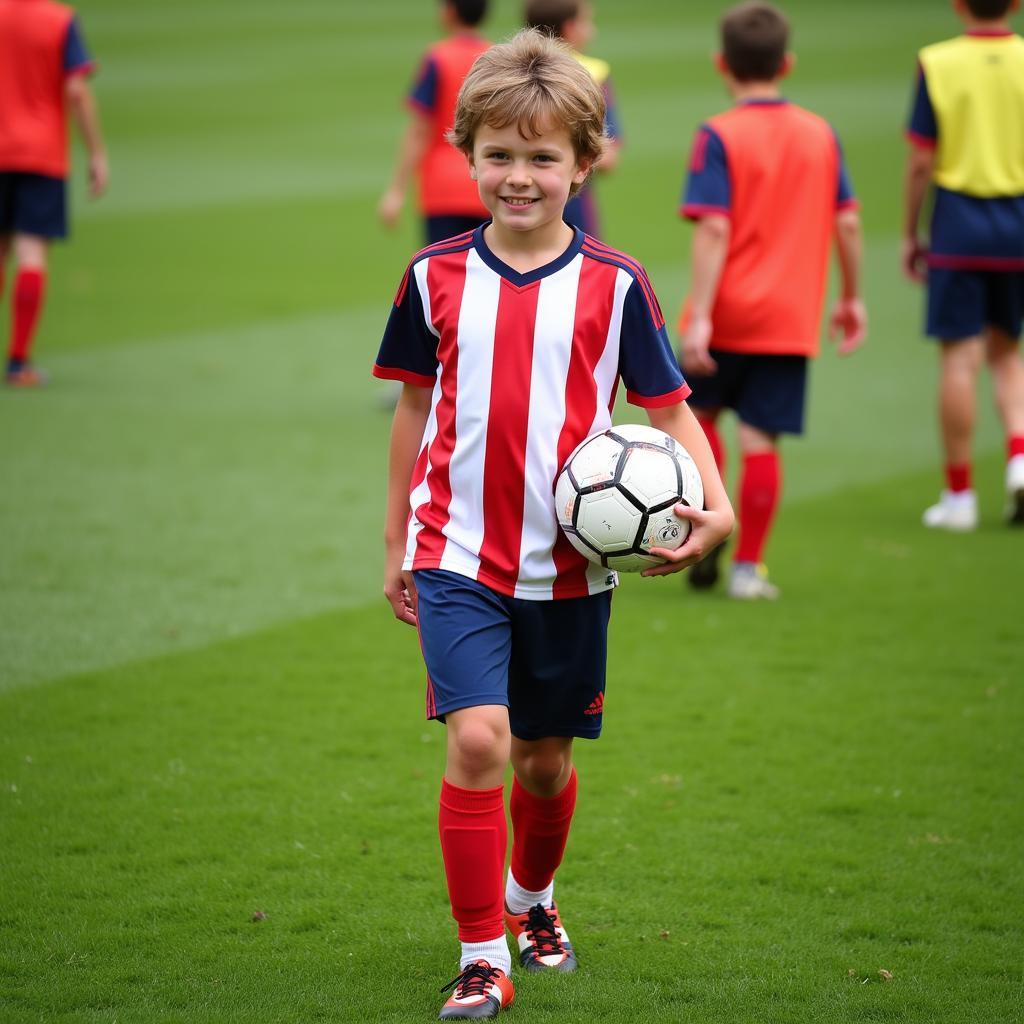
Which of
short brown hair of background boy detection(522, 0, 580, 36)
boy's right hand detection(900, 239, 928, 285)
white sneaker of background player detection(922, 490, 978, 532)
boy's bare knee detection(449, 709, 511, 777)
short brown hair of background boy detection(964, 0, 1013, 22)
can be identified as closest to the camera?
boy's bare knee detection(449, 709, 511, 777)

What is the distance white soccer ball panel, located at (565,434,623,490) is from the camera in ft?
10.9

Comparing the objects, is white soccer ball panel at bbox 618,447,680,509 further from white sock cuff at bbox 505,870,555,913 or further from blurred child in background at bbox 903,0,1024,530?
blurred child in background at bbox 903,0,1024,530

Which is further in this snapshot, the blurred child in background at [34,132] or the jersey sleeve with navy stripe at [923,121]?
the blurred child in background at [34,132]

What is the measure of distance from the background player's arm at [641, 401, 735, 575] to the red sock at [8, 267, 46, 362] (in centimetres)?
756

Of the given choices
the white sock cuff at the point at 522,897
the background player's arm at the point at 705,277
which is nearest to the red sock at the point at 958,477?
the background player's arm at the point at 705,277

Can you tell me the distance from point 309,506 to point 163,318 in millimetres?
5628

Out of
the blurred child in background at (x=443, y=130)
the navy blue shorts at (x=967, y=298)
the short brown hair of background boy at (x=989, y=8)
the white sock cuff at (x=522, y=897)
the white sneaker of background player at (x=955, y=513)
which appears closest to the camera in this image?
the white sock cuff at (x=522, y=897)

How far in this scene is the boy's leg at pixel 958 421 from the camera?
7.75 metres

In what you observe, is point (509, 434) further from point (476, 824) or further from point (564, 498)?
point (476, 824)

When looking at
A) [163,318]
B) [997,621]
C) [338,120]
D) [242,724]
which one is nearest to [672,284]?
[163,318]

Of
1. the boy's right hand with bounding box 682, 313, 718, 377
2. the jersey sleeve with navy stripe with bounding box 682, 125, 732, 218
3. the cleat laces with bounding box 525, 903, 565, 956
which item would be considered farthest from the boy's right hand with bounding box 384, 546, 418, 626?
the jersey sleeve with navy stripe with bounding box 682, 125, 732, 218

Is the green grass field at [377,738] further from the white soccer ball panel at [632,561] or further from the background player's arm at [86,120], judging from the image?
the background player's arm at [86,120]

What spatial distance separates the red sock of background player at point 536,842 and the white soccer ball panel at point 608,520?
0.63 metres

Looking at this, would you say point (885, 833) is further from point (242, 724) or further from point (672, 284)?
point (672, 284)
